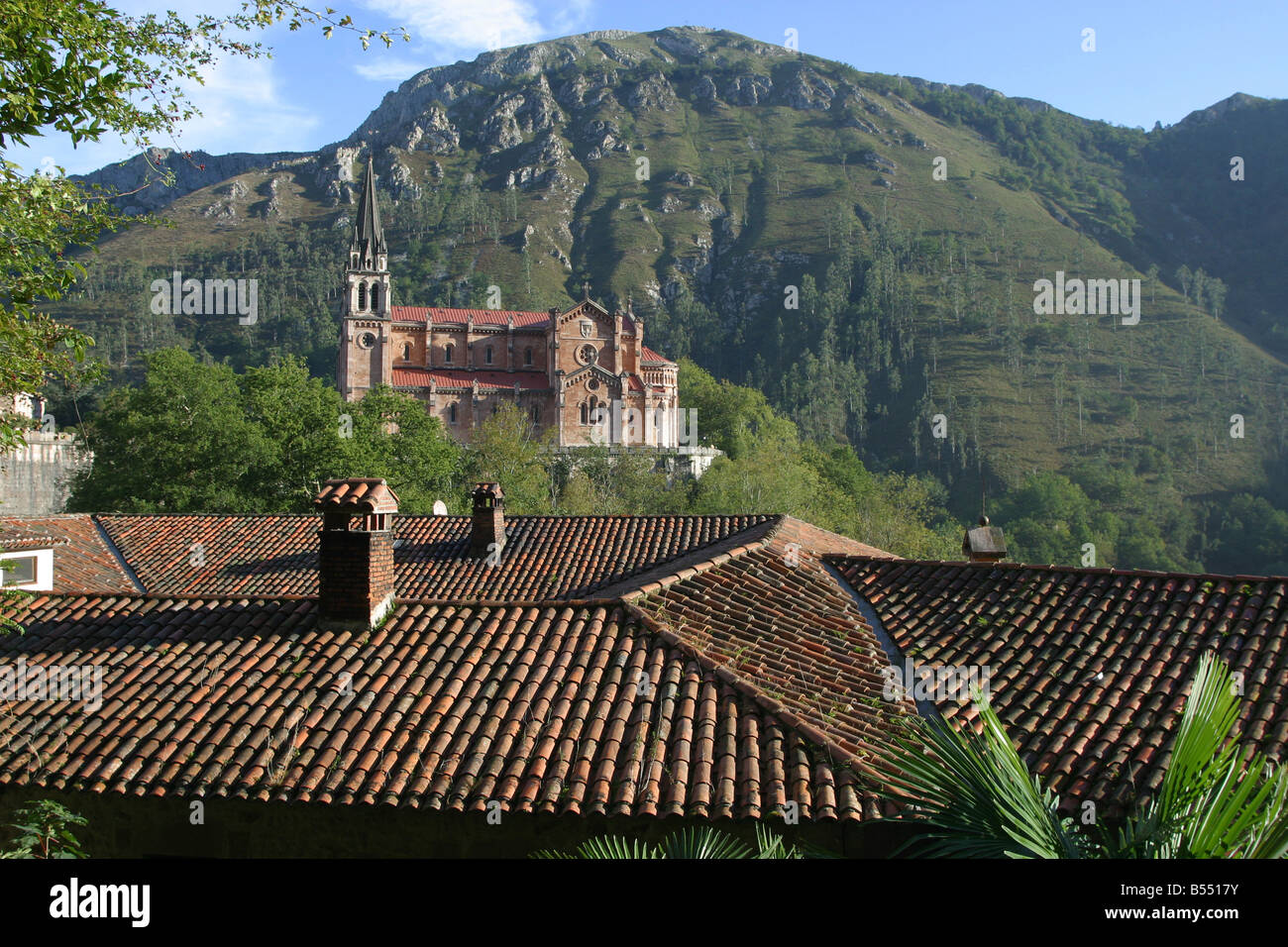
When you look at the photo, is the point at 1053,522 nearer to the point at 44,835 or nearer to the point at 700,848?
the point at 700,848

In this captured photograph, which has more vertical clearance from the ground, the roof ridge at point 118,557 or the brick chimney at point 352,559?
the brick chimney at point 352,559

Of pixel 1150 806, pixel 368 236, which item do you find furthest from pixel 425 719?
pixel 368 236

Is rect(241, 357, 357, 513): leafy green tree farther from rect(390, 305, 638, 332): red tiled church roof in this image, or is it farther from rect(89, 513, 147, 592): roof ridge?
rect(390, 305, 638, 332): red tiled church roof

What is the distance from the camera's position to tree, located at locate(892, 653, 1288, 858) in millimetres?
3967

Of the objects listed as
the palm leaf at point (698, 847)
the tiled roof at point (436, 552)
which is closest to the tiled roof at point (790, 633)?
the palm leaf at point (698, 847)

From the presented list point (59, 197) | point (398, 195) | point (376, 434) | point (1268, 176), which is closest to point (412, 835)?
point (59, 197)

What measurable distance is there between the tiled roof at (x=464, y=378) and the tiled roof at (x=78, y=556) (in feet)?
177

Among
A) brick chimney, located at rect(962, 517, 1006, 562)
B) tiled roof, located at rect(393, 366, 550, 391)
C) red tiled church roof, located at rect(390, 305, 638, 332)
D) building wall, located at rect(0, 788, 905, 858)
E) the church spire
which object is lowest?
building wall, located at rect(0, 788, 905, 858)

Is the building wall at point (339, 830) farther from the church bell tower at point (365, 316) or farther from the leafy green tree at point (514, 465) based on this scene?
the church bell tower at point (365, 316)

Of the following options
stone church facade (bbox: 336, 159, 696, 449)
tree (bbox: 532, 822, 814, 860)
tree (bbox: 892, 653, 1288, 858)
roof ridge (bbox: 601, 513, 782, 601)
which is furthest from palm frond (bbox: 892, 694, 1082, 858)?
stone church facade (bbox: 336, 159, 696, 449)

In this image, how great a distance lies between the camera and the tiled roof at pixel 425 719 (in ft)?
25.6

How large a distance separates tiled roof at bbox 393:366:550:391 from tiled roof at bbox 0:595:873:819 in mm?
66642
